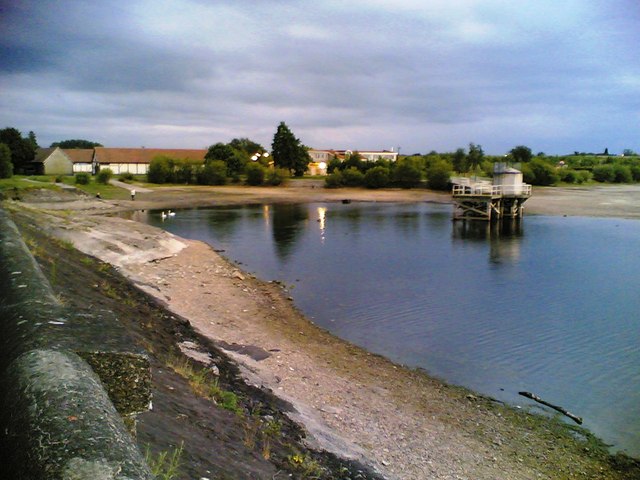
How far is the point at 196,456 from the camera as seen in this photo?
646 centimetres

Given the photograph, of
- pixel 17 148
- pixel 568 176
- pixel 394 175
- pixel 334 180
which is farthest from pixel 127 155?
pixel 568 176

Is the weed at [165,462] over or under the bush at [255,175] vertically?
under

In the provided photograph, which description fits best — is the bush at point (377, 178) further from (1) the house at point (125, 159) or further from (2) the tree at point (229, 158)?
(1) the house at point (125, 159)

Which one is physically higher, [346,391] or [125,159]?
[125,159]

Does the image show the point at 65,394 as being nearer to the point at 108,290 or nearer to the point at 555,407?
the point at 108,290

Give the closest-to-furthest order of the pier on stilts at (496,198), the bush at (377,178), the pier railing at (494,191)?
the pier on stilts at (496,198), the pier railing at (494,191), the bush at (377,178)

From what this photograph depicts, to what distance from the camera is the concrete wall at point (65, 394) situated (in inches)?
107

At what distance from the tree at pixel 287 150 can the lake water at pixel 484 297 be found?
60.8m

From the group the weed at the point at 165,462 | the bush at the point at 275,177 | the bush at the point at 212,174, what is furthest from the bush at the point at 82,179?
the weed at the point at 165,462

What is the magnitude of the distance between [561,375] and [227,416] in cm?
1072

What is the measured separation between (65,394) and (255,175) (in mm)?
100324

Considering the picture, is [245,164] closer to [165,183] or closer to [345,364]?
[165,183]

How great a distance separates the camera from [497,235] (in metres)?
48.8

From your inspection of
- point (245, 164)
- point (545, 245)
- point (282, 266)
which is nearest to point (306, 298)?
point (282, 266)
